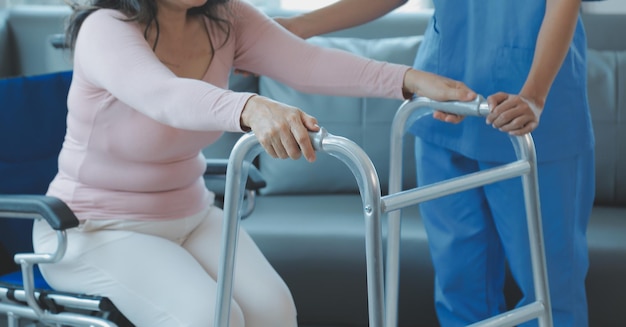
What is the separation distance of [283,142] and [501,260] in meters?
0.82

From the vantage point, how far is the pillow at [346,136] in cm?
266

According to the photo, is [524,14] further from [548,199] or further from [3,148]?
[3,148]

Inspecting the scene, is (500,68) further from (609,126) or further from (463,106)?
(609,126)

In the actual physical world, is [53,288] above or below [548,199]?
below

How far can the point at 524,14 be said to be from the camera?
5.33ft

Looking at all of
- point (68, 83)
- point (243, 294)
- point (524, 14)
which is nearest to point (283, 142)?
point (243, 294)

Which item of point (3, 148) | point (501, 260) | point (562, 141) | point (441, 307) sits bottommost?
point (441, 307)

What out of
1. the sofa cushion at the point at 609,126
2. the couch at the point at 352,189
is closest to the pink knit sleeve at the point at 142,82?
the couch at the point at 352,189

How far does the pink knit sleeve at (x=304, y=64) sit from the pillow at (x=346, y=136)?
0.92 m

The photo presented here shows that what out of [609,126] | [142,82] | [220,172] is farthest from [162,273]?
[609,126]

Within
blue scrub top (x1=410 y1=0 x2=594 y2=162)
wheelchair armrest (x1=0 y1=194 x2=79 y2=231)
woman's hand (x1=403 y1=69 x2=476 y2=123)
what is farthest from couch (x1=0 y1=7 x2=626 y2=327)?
wheelchair armrest (x1=0 y1=194 x2=79 y2=231)

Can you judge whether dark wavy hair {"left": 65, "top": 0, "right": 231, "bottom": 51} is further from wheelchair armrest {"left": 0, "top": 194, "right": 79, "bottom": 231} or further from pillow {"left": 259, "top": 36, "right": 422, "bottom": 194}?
pillow {"left": 259, "top": 36, "right": 422, "bottom": 194}

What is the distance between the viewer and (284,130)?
3.89ft

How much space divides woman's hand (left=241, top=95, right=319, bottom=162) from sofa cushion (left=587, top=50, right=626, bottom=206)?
1598 millimetres
